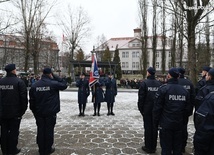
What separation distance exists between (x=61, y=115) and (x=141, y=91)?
17.6 ft

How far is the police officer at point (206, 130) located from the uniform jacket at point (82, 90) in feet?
21.3

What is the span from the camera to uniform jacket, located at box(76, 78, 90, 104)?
878 centimetres

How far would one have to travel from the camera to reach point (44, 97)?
4668mm

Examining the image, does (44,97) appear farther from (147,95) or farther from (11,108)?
(147,95)

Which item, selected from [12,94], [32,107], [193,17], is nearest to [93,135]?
[32,107]

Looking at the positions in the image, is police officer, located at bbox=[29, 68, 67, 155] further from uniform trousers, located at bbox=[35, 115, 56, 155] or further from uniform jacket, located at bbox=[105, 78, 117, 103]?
uniform jacket, located at bbox=[105, 78, 117, 103]

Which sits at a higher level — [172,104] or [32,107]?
[172,104]

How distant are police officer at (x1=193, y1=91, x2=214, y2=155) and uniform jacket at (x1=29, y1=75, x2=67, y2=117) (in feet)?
10.8

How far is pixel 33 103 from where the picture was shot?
4.78m

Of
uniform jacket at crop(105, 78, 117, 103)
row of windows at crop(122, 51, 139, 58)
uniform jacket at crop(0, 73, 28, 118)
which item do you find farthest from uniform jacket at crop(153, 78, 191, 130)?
row of windows at crop(122, 51, 139, 58)

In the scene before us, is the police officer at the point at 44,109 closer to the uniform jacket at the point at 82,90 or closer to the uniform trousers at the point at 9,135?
the uniform trousers at the point at 9,135

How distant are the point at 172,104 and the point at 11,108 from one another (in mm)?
3734

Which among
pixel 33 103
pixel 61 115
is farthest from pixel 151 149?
pixel 61 115

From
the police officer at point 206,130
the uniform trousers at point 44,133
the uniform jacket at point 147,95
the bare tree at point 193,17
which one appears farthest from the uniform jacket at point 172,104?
the bare tree at point 193,17
